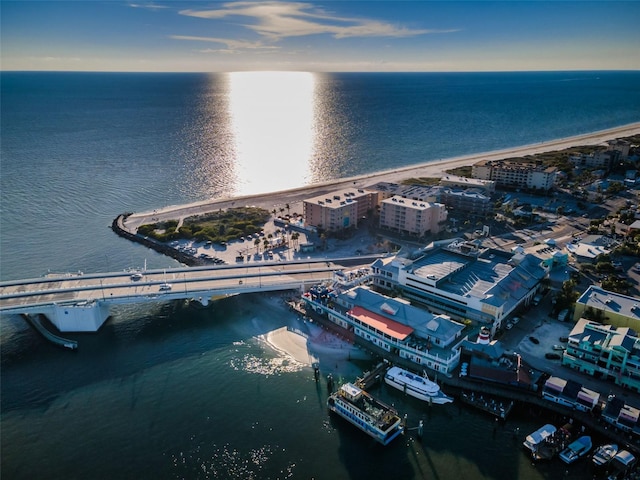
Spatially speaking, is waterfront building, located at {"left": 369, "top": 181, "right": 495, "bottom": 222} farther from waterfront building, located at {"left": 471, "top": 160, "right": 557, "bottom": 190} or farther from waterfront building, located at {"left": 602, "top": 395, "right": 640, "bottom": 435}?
waterfront building, located at {"left": 602, "top": 395, "right": 640, "bottom": 435}

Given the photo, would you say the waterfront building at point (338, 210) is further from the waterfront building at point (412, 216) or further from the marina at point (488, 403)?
the marina at point (488, 403)

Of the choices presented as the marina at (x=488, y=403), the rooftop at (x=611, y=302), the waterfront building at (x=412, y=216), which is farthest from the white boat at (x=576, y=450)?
the waterfront building at (x=412, y=216)

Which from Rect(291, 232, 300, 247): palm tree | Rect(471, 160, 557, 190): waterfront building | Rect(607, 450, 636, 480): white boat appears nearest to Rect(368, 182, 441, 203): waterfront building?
Rect(291, 232, 300, 247): palm tree

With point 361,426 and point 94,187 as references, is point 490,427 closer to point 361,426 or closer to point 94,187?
point 361,426

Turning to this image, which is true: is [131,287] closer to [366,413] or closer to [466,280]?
[366,413]

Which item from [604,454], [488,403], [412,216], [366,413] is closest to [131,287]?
[366,413]

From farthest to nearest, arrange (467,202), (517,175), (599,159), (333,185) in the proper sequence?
(599,159), (333,185), (517,175), (467,202)
